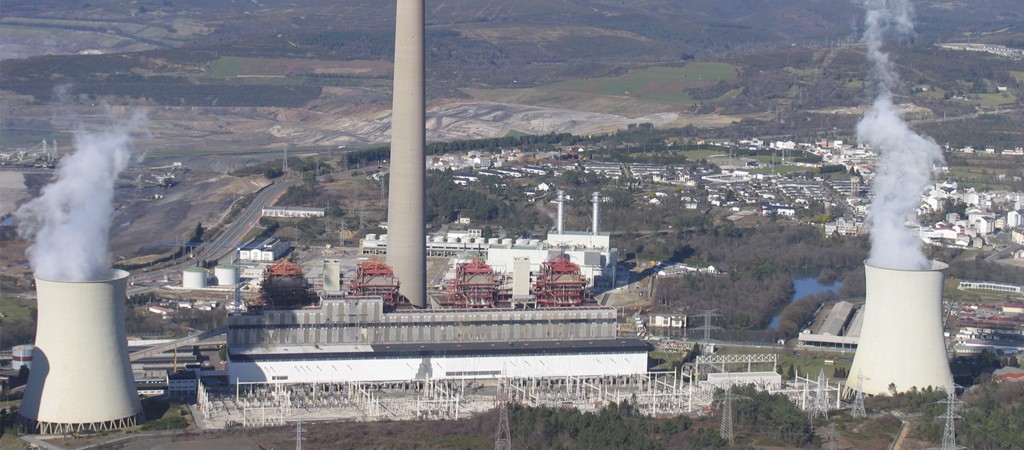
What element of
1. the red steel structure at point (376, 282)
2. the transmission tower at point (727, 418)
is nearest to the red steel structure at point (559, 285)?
the red steel structure at point (376, 282)

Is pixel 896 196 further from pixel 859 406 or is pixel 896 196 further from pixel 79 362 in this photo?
pixel 79 362

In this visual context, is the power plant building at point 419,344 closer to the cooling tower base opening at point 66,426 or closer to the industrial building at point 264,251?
the cooling tower base opening at point 66,426

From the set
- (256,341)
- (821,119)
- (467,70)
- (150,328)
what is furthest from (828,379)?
(467,70)

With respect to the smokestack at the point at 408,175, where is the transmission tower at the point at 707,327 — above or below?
below

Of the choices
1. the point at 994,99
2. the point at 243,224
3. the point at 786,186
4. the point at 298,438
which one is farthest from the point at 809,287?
the point at 994,99

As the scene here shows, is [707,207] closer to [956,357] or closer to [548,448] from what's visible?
[956,357]
